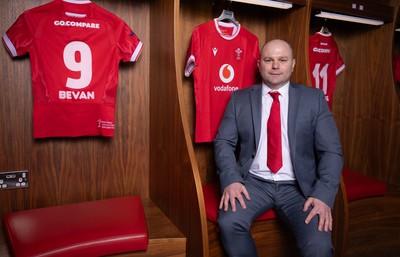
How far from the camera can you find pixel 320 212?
1.45 metres

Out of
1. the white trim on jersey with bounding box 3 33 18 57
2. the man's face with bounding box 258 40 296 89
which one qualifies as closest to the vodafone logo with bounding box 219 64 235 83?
the man's face with bounding box 258 40 296 89

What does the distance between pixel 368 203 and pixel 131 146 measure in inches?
60.2

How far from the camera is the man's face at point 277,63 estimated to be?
171cm

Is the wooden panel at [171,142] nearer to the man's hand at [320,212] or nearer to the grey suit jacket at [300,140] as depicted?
the grey suit jacket at [300,140]

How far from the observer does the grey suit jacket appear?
1.59 meters

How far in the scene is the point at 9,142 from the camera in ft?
5.97

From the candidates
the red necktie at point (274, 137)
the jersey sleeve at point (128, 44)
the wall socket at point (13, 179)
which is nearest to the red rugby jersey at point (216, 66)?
the jersey sleeve at point (128, 44)

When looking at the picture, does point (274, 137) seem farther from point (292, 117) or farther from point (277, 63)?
point (277, 63)

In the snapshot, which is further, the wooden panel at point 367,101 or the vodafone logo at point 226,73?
the wooden panel at point 367,101

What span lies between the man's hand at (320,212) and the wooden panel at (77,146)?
1.06m

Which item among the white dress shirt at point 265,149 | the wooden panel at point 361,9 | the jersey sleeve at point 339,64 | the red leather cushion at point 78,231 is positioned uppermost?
the wooden panel at point 361,9

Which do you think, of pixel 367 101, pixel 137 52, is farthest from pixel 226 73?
pixel 367 101

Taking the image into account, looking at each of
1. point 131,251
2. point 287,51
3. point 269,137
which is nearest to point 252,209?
point 269,137

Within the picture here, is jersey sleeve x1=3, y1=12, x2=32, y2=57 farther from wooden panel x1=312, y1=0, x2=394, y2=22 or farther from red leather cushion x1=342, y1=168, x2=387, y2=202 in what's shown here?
red leather cushion x1=342, y1=168, x2=387, y2=202
